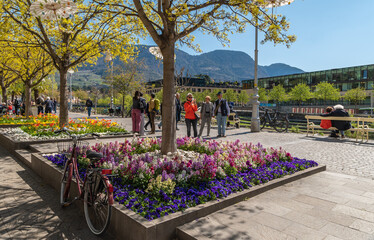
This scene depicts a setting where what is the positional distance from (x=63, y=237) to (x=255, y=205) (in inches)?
102

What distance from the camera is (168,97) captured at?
20.1 ft

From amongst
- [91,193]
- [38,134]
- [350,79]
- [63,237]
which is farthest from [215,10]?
[350,79]

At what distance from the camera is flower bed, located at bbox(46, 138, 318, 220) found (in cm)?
363

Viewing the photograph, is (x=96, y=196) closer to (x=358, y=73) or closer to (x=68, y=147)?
(x=68, y=147)

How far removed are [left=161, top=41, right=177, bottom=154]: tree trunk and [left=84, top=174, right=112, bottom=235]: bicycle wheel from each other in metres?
2.79

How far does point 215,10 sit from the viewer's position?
20.0ft

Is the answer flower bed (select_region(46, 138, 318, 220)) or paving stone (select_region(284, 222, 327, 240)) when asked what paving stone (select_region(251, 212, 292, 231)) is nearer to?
paving stone (select_region(284, 222, 327, 240))

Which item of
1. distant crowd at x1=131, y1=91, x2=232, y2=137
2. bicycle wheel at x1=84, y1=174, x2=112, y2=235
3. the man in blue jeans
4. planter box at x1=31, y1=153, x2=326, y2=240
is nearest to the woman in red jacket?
distant crowd at x1=131, y1=91, x2=232, y2=137

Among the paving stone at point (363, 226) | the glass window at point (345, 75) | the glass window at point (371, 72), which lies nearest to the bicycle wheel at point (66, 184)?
the paving stone at point (363, 226)

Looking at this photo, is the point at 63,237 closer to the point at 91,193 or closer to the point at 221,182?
the point at 91,193

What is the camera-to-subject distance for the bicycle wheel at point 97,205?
329 centimetres

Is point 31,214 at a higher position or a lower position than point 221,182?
lower

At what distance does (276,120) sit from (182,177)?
1376 cm

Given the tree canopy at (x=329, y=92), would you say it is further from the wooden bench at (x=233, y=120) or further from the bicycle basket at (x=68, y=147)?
the bicycle basket at (x=68, y=147)
